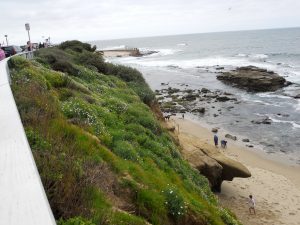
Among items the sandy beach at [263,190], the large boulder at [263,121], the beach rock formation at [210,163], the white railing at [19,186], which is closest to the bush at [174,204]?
the white railing at [19,186]

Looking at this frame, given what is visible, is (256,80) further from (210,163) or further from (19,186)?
(19,186)

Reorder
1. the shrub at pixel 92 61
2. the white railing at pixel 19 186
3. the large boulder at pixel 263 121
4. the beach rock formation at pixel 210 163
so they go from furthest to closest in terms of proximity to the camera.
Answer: the large boulder at pixel 263 121
the shrub at pixel 92 61
the beach rock formation at pixel 210 163
the white railing at pixel 19 186

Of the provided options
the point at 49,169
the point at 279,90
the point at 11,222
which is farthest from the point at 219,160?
the point at 279,90

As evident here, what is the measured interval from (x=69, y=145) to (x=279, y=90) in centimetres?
5098

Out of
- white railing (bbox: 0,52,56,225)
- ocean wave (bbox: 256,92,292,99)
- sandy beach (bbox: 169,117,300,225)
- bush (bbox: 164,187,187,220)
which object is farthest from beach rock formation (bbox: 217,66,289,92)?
white railing (bbox: 0,52,56,225)

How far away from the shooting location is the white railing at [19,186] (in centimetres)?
292

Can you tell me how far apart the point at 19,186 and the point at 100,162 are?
421 centimetres

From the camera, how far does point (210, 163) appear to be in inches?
755

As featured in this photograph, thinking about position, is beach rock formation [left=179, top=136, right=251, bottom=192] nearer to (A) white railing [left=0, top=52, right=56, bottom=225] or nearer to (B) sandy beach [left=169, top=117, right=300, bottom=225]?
(B) sandy beach [left=169, top=117, right=300, bottom=225]

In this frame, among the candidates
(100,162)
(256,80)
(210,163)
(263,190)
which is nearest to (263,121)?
(263,190)

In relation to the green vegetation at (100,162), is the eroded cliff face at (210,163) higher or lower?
lower

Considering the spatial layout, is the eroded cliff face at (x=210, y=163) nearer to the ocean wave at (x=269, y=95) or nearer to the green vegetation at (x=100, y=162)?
the green vegetation at (x=100, y=162)

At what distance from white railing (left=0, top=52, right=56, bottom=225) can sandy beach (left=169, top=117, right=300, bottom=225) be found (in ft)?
50.8

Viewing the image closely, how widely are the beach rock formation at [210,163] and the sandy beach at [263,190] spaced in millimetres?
591
